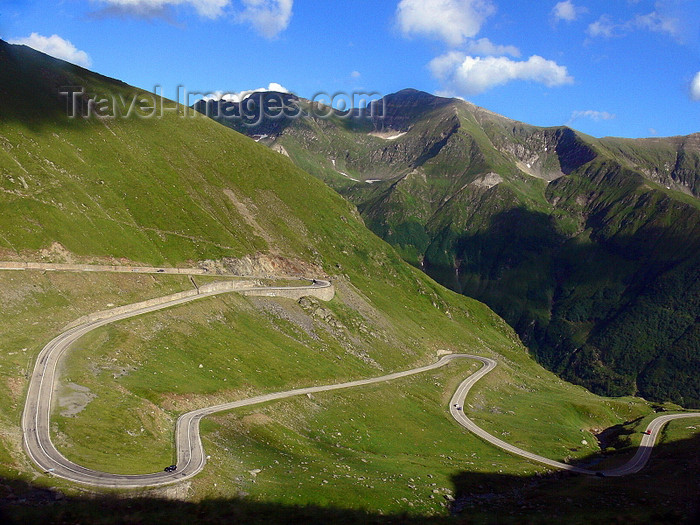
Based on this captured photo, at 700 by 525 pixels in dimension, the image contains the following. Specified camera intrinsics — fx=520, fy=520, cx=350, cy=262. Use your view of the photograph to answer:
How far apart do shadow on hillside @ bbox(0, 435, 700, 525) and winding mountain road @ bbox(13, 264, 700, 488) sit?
11.6 ft

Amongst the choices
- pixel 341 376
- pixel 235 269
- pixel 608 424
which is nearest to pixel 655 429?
pixel 608 424

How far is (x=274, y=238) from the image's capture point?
619 ft

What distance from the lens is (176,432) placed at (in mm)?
66375

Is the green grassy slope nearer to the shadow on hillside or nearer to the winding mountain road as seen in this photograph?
the winding mountain road

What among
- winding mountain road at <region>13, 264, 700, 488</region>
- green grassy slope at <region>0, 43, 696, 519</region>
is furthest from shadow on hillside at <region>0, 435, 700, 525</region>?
winding mountain road at <region>13, 264, 700, 488</region>

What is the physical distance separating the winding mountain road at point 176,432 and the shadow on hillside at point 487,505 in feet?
11.6

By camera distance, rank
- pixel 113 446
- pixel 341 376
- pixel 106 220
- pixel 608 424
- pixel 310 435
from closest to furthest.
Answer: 1. pixel 113 446
2. pixel 310 435
3. pixel 341 376
4. pixel 106 220
5. pixel 608 424

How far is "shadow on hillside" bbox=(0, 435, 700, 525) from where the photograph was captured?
4262 centimetres

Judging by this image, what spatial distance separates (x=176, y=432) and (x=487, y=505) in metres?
43.5

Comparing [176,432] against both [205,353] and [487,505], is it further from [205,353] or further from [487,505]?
[487,505]

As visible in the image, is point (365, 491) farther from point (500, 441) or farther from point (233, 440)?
point (500, 441)

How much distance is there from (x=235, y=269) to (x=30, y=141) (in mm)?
68881

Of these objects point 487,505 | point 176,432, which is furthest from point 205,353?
point 487,505

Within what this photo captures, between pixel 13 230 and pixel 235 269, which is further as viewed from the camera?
pixel 235 269
